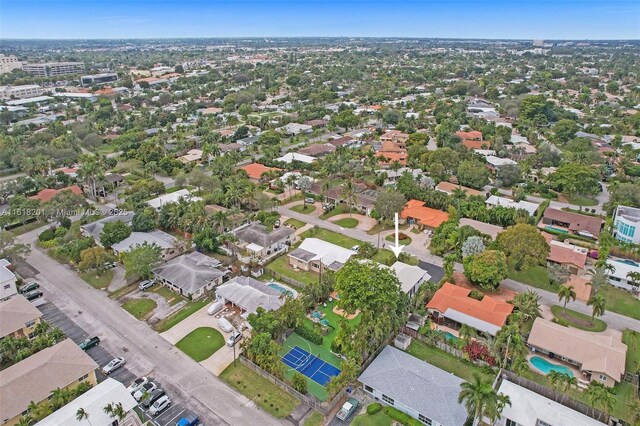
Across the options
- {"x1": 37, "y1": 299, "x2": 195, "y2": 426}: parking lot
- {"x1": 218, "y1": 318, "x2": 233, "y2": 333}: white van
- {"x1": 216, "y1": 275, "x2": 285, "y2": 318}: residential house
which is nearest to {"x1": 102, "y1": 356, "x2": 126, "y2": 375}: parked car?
{"x1": 37, "y1": 299, "x2": 195, "y2": 426}: parking lot

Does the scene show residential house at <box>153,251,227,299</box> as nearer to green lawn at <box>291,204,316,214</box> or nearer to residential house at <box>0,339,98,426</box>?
residential house at <box>0,339,98,426</box>

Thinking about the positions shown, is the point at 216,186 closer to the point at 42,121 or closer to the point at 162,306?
the point at 162,306

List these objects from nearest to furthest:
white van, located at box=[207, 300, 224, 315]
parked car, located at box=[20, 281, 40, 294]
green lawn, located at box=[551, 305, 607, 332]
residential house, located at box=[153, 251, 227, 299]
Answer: green lawn, located at box=[551, 305, 607, 332] → white van, located at box=[207, 300, 224, 315] → residential house, located at box=[153, 251, 227, 299] → parked car, located at box=[20, 281, 40, 294]

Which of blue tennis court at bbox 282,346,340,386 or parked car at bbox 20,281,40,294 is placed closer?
blue tennis court at bbox 282,346,340,386

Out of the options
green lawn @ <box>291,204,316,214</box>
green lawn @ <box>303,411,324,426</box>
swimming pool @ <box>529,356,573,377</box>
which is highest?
green lawn @ <box>291,204,316,214</box>


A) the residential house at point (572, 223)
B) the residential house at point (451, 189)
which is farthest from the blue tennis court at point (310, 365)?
the residential house at point (451, 189)

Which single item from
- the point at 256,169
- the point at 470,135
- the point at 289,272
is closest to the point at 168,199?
the point at 256,169

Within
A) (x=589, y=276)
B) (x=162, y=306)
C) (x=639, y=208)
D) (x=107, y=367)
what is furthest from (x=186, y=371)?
(x=639, y=208)

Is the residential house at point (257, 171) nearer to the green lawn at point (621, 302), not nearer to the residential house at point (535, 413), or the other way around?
Result: the green lawn at point (621, 302)
